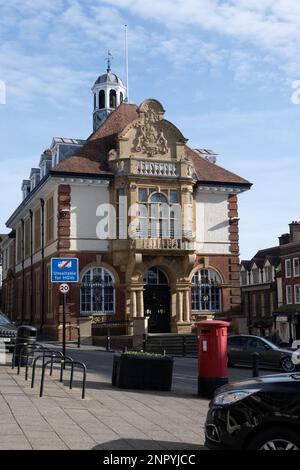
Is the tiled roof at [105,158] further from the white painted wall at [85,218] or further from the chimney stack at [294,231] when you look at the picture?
the chimney stack at [294,231]

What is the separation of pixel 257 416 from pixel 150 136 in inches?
1179

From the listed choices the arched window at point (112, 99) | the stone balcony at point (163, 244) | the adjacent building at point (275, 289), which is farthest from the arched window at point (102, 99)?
the adjacent building at point (275, 289)

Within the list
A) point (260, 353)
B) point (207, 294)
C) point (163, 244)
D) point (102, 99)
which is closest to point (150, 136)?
point (163, 244)

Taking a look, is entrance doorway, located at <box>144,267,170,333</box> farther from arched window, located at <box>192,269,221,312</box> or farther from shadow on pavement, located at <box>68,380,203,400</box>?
shadow on pavement, located at <box>68,380,203,400</box>

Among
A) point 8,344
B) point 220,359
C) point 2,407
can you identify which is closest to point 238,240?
point 8,344

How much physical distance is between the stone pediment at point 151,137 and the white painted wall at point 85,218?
111 inches

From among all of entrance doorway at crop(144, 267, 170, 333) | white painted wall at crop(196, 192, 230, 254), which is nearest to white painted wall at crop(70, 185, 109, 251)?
entrance doorway at crop(144, 267, 170, 333)

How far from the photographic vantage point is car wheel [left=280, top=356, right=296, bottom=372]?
2178 cm

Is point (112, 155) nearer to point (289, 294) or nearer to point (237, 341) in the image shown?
point (237, 341)

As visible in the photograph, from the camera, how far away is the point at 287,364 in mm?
21875

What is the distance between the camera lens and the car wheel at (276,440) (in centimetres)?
618

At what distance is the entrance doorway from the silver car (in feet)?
38.6

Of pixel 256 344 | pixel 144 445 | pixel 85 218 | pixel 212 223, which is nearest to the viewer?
pixel 144 445
